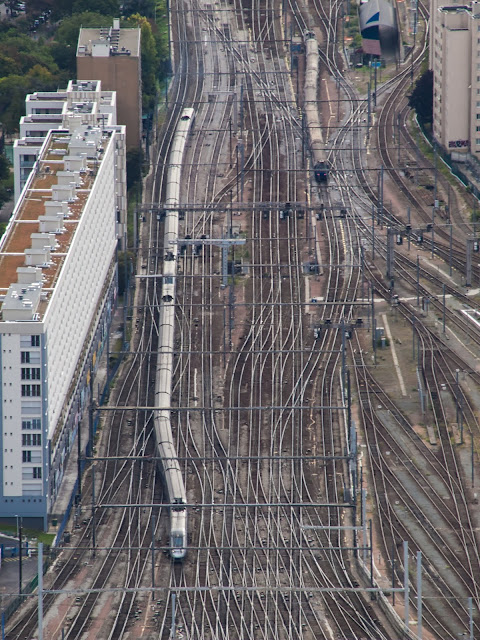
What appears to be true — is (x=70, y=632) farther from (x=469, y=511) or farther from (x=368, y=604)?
(x=469, y=511)

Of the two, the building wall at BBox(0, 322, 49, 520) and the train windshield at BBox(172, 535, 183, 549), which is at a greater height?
the building wall at BBox(0, 322, 49, 520)

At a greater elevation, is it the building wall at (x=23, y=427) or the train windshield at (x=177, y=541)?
the building wall at (x=23, y=427)

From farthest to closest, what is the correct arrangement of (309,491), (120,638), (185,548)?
1. (309,491)
2. (185,548)
3. (120,638)

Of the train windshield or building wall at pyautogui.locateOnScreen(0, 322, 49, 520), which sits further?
building wall at pyautogui.locateOnScreen(0, 322, 49, 520)

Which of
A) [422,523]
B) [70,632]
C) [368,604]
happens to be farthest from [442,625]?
[70,632]

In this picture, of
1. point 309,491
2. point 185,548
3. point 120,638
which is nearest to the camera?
point 120,638

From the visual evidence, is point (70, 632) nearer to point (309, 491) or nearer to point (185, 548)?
point (185, 548)

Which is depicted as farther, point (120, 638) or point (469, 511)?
point (469, 511)

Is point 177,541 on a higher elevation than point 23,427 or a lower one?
lower

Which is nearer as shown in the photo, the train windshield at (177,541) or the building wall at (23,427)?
the train windshield at (177,541)

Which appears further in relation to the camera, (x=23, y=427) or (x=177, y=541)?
(x=23, y=427)
